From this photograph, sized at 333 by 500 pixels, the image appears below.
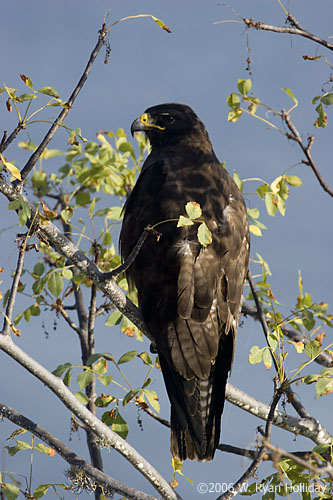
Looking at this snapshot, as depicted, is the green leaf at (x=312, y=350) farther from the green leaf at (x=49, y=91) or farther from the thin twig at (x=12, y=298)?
the green leaf at (x=49, y=91)

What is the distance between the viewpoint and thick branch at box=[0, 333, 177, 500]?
3.80 meters

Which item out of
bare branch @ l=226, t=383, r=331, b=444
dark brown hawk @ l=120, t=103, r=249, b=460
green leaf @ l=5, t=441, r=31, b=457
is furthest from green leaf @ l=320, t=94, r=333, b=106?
green leaf @ l=5, t=441, r=31, b=457

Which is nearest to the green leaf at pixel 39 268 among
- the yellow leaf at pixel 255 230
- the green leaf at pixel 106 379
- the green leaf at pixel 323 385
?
the green leaf at pixel 106 379

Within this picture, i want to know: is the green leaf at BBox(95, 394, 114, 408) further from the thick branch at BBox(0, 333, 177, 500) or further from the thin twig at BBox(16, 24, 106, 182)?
the thin twig at BBox(16, 24, 106, 182)

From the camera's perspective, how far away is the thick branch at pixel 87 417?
3799 mm

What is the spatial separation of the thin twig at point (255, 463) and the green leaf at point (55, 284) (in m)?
1.61

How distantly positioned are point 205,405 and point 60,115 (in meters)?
2.27

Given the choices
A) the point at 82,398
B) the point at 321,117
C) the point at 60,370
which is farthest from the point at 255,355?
the point at 321,117

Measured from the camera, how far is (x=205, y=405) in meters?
4.67

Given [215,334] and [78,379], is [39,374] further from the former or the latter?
[215,334]

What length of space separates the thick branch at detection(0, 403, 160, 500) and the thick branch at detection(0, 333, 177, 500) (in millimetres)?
127

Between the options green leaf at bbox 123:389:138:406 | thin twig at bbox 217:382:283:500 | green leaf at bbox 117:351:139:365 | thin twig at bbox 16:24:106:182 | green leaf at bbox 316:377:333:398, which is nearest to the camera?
green leaf at bbox 316:377:333:398

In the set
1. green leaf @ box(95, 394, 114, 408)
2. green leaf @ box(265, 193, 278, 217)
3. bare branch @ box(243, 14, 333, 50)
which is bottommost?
green leaf @ box(95, 394, 114, 408)

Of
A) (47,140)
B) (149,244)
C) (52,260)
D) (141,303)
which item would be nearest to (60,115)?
(47,140)
